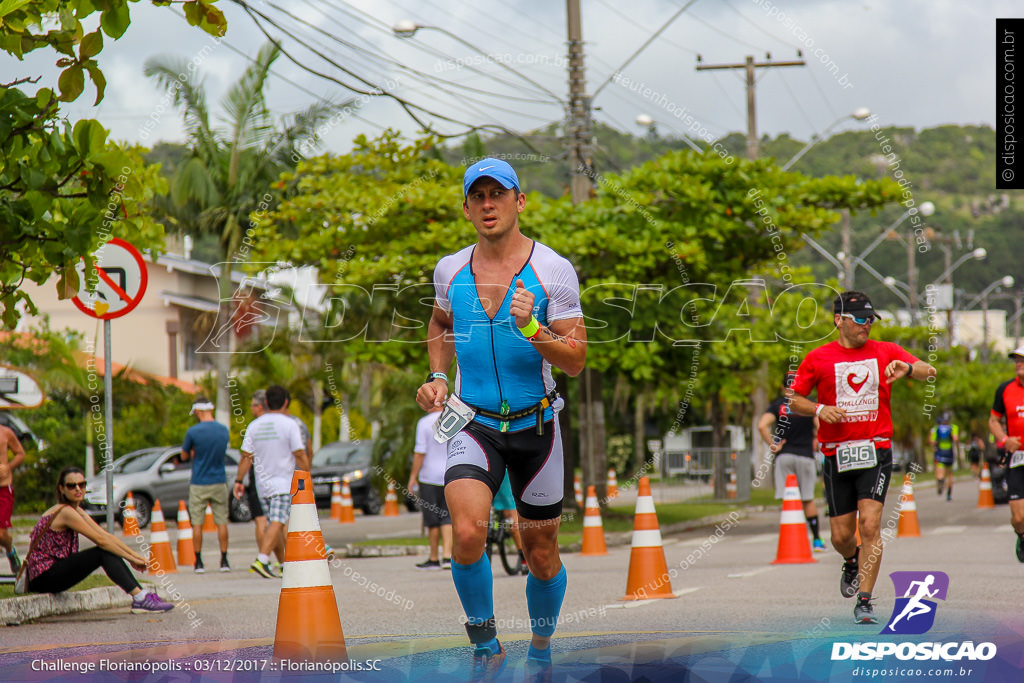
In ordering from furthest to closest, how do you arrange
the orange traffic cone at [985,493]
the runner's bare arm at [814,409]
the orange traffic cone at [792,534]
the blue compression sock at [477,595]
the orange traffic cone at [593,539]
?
1. the orange traffic cone at [985,493]
2. the orange traffic cone at [593,539]
3. the orange traffic cone at [792,534]
4. the runner's bare arm at [814,409]
5. the blue compression sock at [477,595]

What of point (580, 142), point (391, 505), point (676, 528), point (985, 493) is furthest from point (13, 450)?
point (985, 493)

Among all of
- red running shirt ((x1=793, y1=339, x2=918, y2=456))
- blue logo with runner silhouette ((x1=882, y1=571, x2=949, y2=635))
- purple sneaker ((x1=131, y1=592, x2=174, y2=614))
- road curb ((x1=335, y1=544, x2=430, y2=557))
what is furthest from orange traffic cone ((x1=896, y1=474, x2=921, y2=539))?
purple sneaker ((x1=131, y1=592, x2=174, y2=614))

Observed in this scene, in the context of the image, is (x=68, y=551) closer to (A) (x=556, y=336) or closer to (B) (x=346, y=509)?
(A) (x=556, y=336)

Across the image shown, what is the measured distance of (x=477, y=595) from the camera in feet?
15.9

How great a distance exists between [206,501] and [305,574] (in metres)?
9.33

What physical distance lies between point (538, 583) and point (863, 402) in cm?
310

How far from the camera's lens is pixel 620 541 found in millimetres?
17859

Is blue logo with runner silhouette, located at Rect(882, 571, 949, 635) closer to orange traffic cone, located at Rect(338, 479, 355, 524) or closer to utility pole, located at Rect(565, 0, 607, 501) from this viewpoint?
utility pole, located at Rect(565, 0, 607, 501)

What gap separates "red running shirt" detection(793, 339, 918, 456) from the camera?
24.6 ft

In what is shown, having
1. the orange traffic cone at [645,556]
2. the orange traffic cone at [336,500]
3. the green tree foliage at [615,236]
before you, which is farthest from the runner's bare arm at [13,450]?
the orange traffic cone at [336,500]

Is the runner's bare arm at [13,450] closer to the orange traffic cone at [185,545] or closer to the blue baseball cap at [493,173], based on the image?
the orange traffic cone at [185,545]

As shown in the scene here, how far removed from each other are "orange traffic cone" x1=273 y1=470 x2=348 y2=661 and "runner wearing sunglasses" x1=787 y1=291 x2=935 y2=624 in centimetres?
335

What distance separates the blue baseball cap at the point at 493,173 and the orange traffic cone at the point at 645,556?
168 inches

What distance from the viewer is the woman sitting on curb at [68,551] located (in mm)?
8680
